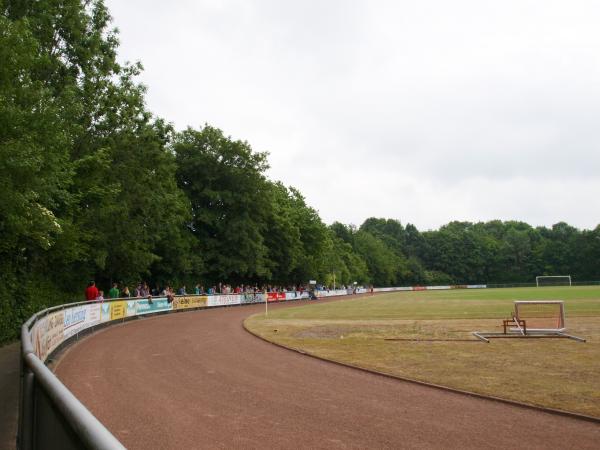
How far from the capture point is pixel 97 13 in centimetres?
3084

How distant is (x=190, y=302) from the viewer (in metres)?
36.8

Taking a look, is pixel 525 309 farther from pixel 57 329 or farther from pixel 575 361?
pixel 57 329

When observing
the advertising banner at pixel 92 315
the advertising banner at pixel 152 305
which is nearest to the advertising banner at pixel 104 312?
the advertising banner at pixel 92 315

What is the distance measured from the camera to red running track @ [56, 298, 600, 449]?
6.62m

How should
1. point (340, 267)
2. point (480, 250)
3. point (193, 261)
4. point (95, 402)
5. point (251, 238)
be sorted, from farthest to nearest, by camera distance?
point (480, 250) < point (340, 267) < point (251, 238) < point (193, 261) < point (95, 402)

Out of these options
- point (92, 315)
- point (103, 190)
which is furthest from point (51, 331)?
point (103, 190)

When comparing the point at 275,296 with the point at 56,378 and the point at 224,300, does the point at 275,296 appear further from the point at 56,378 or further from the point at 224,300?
the point at 56,378

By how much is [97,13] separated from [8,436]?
30.2 m

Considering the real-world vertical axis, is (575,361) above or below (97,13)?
below

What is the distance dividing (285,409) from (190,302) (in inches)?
1173

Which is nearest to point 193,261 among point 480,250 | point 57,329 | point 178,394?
point 57,329

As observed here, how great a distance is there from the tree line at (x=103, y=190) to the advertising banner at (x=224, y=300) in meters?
5.07

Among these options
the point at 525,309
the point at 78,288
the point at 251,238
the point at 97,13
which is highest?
the point at 97,13

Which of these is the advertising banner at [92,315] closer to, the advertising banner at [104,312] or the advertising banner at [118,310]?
the advertising banner at [104,312]
